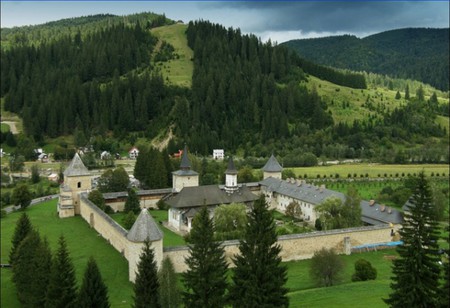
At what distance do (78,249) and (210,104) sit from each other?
78.0 meters

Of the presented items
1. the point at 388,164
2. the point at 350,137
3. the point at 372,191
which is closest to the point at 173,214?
the point at 372,191

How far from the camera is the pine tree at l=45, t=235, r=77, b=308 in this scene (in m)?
23.6

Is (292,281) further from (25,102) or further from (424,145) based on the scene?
(25,102)

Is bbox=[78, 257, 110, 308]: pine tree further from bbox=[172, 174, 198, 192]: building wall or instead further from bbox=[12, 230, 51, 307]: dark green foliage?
bbox=[172, 174, 198, 192]: building wall

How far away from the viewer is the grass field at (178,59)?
132 meters

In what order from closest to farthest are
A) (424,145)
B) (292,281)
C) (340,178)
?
(292,281)
(340,178)
(424,145)

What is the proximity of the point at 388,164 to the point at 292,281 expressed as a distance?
67.0m

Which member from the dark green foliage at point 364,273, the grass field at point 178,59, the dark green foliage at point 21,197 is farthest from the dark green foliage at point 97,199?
the grass field at point 178,59

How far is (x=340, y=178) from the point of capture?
7825 cm

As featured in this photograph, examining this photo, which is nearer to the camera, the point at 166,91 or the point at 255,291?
the point at 255,291

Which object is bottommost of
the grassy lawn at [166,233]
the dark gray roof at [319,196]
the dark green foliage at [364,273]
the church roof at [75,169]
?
the grassy lawn at [166,233]

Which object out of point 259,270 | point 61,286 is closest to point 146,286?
point 61,286

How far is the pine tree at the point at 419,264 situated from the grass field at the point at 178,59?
113070 mm

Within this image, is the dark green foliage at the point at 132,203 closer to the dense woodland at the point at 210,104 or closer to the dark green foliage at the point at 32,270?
the dark green foliage at the point at 32,270
